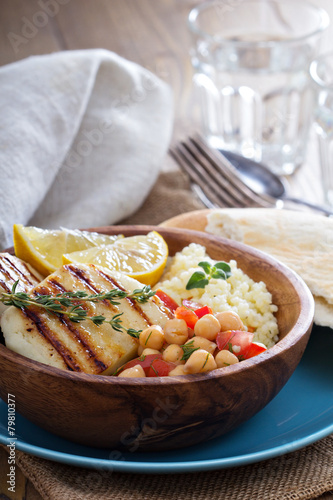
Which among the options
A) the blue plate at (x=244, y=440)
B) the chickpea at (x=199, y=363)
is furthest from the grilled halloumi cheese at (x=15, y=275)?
the chickpea at (x=199, y=363)

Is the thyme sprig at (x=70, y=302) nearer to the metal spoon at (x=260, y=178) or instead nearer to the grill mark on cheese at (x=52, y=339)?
the grill mark on cheese at (x=52, y=339)

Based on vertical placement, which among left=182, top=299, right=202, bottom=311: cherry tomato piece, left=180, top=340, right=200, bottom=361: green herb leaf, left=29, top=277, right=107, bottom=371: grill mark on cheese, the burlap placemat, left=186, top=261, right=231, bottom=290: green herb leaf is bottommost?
the burlap placemat

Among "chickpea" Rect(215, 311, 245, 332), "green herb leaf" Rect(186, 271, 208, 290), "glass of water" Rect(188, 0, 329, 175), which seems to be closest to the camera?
"chickpea" Rect(215, 311, 245, 332)

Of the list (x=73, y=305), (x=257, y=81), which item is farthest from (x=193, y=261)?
(x=257, y=81)

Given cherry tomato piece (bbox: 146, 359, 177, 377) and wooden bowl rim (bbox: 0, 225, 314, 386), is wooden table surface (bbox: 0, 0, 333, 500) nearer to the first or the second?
wooden bowl rim (bbox: 0, 225, 314, 386)

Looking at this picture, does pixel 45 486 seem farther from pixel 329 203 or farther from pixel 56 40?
pixel 56 40

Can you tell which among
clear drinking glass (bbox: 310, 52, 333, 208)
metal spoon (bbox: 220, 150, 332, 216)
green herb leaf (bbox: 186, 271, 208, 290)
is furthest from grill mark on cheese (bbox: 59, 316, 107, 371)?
clear drinking glass (bbox: 310, 52, 333, 208)

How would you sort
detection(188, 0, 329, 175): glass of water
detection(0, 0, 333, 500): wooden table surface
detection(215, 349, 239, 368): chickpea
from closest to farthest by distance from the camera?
1. detection(215, 349, 239, 368): chickpea
2. detection(188, 0, 329, 175): glass of water
3. detection(0, 0, 333, 500): wooden table surface

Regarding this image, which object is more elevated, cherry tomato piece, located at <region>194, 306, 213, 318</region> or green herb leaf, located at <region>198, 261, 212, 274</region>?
cherry tomato piece, located at <region>194, 306, 213, 318</region>
